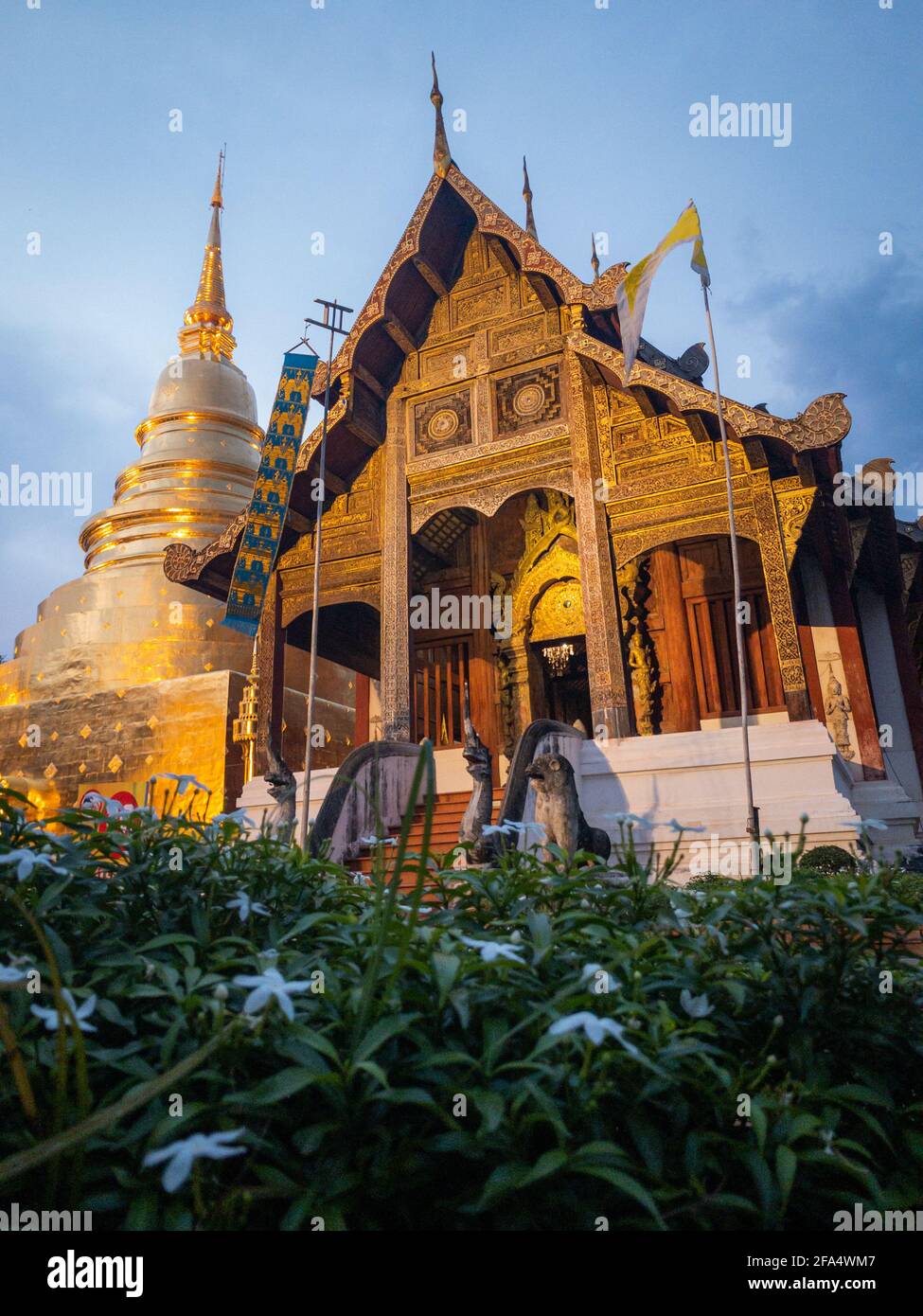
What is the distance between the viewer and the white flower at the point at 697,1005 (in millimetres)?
1748

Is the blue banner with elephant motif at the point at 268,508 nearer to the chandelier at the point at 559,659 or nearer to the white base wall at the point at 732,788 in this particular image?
the white base wall at the point at 732,788

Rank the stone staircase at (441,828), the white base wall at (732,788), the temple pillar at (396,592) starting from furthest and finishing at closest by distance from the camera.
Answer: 1. the temple pillar at (396,592)
2. the stone staircase at (441,828)
3. the white base wall at (732,788)

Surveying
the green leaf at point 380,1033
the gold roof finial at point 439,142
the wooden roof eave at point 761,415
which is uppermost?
the gold roof finial at point 439,142

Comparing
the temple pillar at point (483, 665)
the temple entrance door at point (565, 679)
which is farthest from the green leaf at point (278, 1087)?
the temple entrance door at point (565, 679)

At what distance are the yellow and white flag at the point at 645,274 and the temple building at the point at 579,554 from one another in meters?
0.78

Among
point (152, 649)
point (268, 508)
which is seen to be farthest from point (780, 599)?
point (152, 649)

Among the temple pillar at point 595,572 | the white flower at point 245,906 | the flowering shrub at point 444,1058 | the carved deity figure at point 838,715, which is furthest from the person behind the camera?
the carved deity figure at point 838,715

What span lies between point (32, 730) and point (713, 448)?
41.7 feet

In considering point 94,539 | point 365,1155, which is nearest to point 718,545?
point 365,1155

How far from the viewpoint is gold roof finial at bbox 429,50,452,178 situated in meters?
11.4

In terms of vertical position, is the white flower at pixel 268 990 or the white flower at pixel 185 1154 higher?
the white flower at pixel 268 990

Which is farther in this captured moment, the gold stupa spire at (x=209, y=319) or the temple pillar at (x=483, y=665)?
the gold stupa spire at (x=209, y=319)

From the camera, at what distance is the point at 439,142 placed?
37.8 ft

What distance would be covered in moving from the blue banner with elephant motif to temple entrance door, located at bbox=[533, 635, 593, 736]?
409 centimetres
